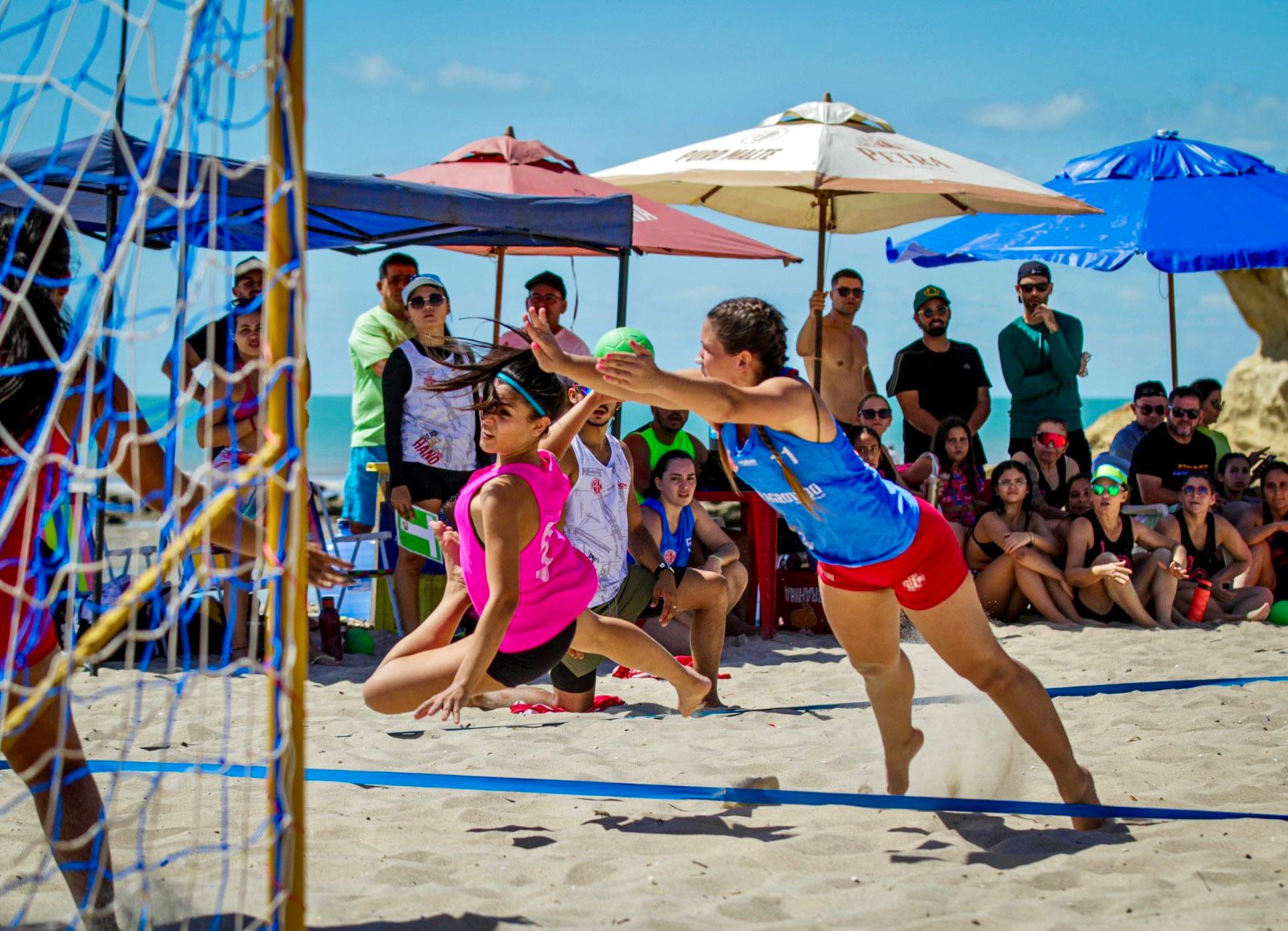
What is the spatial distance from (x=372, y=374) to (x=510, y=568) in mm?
3649

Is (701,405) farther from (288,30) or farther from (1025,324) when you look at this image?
(1025,324)

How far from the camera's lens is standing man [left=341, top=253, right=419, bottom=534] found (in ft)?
22.8

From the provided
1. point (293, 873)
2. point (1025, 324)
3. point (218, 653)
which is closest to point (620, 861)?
point (293, 873)

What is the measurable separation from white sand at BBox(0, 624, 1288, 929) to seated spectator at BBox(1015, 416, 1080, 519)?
8.62 feet

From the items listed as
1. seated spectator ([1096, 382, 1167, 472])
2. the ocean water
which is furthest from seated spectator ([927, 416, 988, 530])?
the ocean water

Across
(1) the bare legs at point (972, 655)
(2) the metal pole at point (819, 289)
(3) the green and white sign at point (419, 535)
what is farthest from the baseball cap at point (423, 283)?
(1) the bare legs at point (972, 655)

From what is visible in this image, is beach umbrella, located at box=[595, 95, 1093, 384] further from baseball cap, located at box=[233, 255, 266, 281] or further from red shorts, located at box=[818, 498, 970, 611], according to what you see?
red shorts, located at box=[818, 498, 970, 611]

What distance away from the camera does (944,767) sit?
4.07 m

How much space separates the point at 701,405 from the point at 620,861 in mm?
1161

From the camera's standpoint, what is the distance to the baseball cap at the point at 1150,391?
8.71 m

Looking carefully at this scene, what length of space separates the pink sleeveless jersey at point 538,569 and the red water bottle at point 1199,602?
190 inches

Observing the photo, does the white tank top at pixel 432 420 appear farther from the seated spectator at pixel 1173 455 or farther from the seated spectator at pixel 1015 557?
the seated spectator at pixel 1173 455

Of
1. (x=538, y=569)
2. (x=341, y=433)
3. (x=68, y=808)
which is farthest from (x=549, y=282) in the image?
(x=341, y=433)

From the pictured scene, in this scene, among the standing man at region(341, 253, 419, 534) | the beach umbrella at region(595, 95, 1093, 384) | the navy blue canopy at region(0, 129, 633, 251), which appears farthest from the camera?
the beach umbrella at region(595, 95, 1093, 384)
